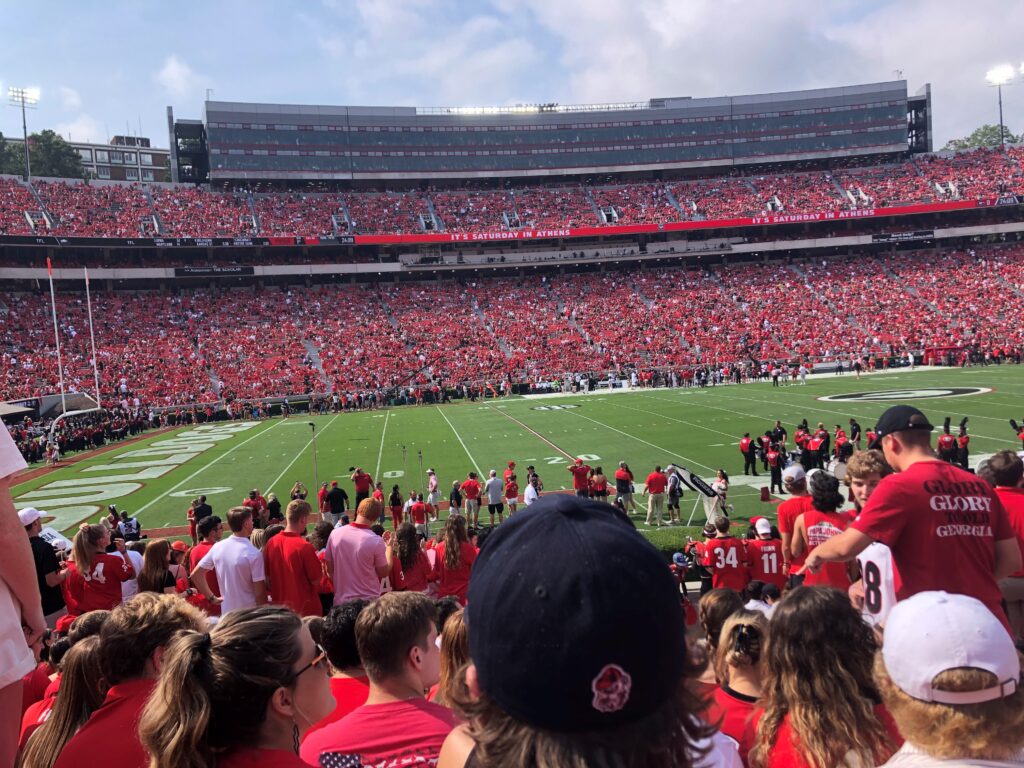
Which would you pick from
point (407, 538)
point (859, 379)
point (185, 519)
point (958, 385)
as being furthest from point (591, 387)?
point (407, 538)

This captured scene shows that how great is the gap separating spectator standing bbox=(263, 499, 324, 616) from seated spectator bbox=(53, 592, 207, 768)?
3495 mm

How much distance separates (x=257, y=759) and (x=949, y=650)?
6.89ft

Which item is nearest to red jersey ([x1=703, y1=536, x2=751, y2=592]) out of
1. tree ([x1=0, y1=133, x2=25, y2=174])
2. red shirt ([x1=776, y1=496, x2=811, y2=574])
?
red shirt ([x1=776, y1=496, x2=811, y2=574])


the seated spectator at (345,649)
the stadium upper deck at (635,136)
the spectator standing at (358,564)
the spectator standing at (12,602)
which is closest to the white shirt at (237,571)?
the spectator standing at (358,564)

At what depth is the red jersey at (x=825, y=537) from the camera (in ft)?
19.5

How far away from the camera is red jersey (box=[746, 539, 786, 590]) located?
788cm

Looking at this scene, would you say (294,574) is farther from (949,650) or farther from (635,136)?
(635,136)

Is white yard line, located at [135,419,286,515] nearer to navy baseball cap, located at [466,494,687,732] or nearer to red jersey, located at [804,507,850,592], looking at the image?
red jersey, located at [804,507,850,592]

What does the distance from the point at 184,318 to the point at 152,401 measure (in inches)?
535

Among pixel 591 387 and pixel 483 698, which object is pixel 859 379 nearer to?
pixel 591 387

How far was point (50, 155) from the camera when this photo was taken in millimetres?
79062

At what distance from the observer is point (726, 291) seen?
62.8 metres

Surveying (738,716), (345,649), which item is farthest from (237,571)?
(738,716)

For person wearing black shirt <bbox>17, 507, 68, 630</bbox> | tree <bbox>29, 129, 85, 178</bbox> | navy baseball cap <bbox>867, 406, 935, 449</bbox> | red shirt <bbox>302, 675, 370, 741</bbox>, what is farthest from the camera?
tree <bbox>29, 129, 85, 178</bbox>
